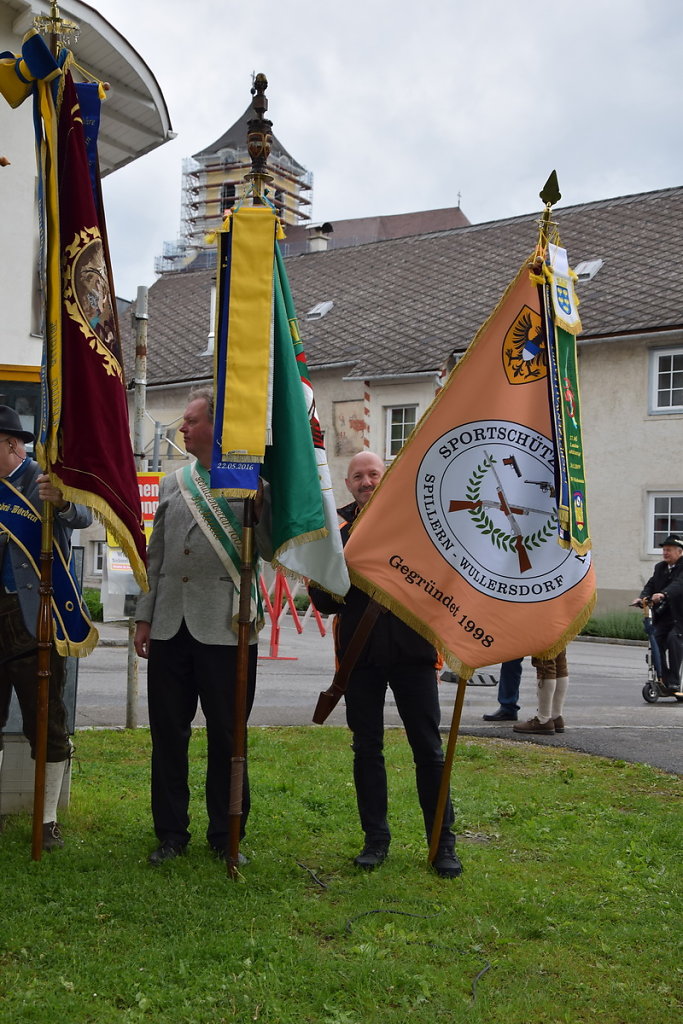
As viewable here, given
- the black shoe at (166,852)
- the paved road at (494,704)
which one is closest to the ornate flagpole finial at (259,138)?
the black shoe at (166,852)

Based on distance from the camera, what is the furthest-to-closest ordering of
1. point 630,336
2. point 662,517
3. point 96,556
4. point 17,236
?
point 96,556, point 662,517, point 630,336, point 17,236

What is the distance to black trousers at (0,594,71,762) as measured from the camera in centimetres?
544

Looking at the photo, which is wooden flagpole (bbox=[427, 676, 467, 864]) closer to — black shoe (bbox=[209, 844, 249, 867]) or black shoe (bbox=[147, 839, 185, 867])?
black shoe (bbox=[209, 844, 249, 867])

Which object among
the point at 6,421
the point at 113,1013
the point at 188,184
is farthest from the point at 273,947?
the point at 188,184

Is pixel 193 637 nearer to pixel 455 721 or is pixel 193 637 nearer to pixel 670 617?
pixel 455 721

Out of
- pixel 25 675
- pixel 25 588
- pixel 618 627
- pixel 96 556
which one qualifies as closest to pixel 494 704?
pixel 25 675

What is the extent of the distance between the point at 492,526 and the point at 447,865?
5.43 feet

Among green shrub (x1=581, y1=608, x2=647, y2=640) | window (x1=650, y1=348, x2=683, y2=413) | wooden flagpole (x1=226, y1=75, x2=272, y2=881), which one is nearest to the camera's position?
wooden flagpole (x1=226, y1=75, x2=272, y2=881)

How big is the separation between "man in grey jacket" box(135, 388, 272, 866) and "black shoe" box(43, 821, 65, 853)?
20.1 inches

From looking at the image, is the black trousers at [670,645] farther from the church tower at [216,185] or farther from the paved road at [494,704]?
the church tower at [216,185]

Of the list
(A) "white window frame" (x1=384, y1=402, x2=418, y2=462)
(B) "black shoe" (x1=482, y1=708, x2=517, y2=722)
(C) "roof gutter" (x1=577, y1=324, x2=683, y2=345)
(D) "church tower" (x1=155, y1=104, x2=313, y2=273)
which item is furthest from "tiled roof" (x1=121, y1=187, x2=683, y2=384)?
(D) "church tower" (x1=155, y1=104, x2=313, y2=273)

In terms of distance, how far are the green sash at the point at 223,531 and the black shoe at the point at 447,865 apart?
141 centimetres

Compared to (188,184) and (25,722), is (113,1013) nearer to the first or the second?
(25,722)

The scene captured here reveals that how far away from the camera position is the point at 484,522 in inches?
223
